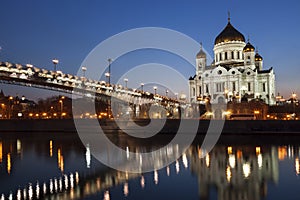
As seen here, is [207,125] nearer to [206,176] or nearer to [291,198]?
[206,176]

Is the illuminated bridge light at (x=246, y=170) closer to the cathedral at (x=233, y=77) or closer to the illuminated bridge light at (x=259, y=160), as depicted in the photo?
the illuminated bridge light at (x=259, y=160)

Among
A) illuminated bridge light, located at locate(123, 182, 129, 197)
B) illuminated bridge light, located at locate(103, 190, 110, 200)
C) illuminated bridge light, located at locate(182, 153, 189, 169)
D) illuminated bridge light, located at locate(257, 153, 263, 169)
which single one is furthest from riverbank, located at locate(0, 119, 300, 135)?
illuminated bridge light, located at locate(103, 190, 110, 200)

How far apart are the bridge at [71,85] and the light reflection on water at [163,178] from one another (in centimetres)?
1966

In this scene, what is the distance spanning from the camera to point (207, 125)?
30922mm

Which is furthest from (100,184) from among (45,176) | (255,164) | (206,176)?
(255,164)

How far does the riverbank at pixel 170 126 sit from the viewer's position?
29047 millimetres

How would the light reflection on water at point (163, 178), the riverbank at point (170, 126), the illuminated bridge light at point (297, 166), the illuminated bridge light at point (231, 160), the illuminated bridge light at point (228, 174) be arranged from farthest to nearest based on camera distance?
the riverbank at point (170, 126) → the illuminated bridge light at point (231, 160) → the illuminated bridge light at point (297, 166) → the illuminated bridge light at point (228, 174) → the light reflection on water at point (163, 178)

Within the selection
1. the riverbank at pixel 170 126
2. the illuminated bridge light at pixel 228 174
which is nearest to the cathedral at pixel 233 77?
the riverbank at pixel 170 126

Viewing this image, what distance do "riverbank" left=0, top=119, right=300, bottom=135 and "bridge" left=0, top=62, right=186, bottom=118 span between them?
5.21 metres

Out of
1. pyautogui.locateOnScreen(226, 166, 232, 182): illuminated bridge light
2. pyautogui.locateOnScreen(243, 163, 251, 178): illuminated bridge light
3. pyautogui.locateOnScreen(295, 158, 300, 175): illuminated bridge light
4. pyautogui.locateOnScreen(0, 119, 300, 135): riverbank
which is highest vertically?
pyautogui.locateOnScreen(0, 119, 300, 135): riverbank

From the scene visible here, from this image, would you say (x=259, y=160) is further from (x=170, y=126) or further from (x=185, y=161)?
(x=170, y=126)

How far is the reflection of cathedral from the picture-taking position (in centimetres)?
1029

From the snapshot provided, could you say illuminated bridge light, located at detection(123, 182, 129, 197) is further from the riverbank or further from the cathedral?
the cathedral

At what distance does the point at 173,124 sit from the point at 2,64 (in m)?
19.8
